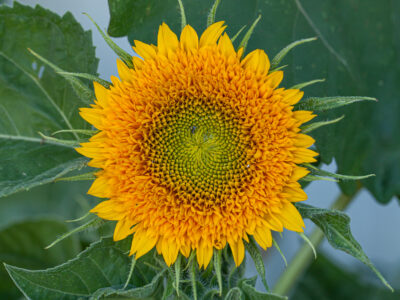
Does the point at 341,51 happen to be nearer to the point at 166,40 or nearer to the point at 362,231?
the point at 166,40

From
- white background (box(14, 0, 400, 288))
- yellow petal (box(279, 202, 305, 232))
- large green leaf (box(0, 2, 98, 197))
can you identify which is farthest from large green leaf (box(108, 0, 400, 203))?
white background (box(14, 0, 400, 288))

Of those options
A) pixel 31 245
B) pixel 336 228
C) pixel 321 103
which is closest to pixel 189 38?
pixel 321 103

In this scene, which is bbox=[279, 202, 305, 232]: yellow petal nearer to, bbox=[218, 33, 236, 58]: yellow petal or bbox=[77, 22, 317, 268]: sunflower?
bbox=[77, 22, 317, 268]: sunflower

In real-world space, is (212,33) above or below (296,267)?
above

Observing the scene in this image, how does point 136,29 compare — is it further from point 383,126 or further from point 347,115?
point 383,126

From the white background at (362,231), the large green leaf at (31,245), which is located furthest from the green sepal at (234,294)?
the white background at (362,231)
